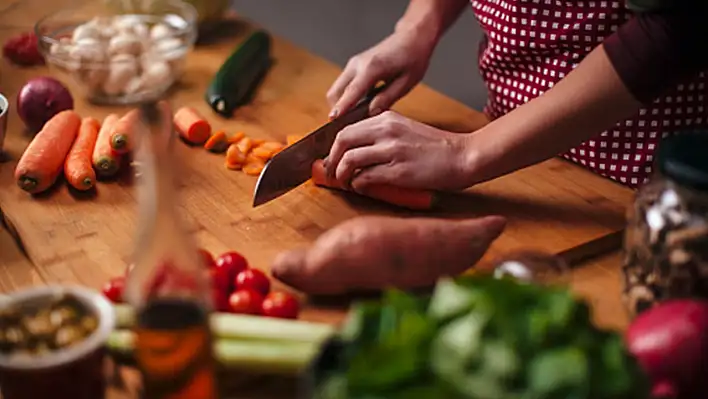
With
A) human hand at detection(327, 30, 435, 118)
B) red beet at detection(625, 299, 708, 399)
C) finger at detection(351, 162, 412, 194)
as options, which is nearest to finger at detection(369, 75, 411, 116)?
human hand at detection(327, 30, 435, 118)

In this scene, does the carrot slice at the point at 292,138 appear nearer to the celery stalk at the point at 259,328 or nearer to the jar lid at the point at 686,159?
the celery stalk at the point at 259,328

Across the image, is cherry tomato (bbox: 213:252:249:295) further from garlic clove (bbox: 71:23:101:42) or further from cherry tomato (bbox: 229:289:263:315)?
garlic clove (bbox: 71:23:101:42)

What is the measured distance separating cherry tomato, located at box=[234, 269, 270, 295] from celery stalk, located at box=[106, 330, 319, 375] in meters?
0.16

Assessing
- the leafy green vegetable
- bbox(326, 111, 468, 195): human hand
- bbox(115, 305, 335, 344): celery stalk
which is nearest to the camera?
the leafy green vegetable

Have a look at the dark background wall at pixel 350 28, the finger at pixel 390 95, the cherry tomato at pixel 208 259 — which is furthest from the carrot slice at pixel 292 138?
the dark background wall at pixel 350 28

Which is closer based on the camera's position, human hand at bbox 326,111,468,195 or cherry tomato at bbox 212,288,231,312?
cherry tomato at bbox 212,288,231,312

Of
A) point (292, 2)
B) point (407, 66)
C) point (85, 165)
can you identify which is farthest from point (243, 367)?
point (292, 2)

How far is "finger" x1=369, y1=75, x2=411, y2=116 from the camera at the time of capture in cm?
150

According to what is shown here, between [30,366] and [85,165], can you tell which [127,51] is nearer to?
[85,165]

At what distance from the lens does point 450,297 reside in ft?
2.50

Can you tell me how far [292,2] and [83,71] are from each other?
1.40 metres

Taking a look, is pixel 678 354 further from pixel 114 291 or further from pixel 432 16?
pixel 432 16

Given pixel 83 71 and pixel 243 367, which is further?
pixel 83 71

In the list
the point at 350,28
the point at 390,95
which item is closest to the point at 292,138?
the point at 390,95
